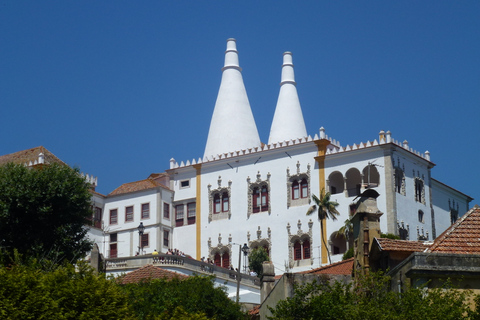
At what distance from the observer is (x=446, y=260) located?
21.6 m

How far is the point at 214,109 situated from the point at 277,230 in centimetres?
1315

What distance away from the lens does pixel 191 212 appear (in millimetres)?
71312

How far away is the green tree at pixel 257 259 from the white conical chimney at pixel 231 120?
35.0 feet

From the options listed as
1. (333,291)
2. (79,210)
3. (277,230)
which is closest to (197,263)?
(79,210)

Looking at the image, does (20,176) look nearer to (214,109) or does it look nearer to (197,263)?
(197,263)

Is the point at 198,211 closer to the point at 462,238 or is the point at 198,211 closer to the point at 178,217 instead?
the point at 178,217

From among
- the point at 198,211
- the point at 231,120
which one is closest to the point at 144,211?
the point at 198,211

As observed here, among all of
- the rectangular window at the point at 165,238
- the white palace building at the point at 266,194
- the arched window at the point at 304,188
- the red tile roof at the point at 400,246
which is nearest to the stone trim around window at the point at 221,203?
the white palace building at the point at 266,194

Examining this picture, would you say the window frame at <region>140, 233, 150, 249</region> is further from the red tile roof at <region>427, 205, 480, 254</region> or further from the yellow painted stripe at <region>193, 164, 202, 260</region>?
the red tile roof at <region>427, 205, 480, 254</region>

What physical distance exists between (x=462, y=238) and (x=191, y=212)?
49.1m

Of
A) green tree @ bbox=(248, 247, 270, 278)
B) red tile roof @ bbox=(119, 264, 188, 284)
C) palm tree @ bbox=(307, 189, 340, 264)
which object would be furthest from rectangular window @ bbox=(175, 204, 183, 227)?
red tile roof @ bbox=(119, 264, 188, 284)

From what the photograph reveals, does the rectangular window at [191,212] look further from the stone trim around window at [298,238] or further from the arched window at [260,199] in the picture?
the stone trim around window at [298,238]

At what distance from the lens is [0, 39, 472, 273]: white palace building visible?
64.1 m

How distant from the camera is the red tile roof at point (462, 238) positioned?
22.5m
